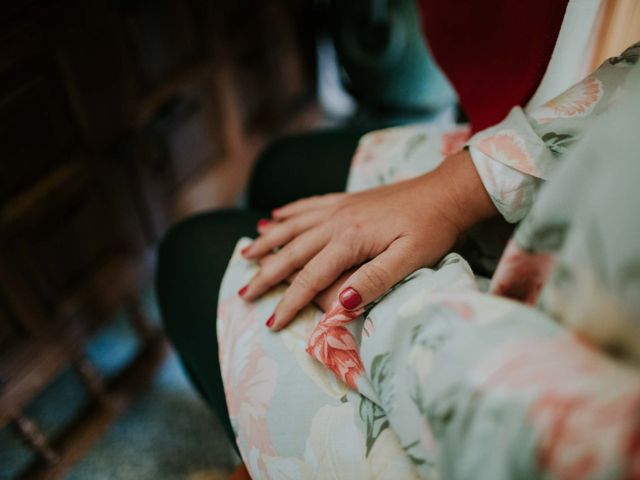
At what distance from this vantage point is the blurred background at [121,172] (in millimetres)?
655

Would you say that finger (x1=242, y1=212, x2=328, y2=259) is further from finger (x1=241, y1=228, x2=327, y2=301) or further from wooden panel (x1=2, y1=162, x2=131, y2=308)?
wooden panel (x1=2, y1=162, x2=131, y2=308)

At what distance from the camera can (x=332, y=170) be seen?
2.19 feet

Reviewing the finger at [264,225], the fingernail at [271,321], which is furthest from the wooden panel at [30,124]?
the fingernail at [271,321]

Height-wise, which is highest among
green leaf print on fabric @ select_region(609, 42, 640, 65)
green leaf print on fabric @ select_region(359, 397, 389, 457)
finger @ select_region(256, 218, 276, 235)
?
green leaf print on fabric @ select_region(609, 42, 640, 65)

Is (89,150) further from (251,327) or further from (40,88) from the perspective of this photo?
(251,327)

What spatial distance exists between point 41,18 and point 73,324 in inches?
17.2

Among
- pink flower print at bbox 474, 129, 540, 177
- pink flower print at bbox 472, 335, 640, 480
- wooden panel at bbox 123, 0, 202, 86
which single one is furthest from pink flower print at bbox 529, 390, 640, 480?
wooden panel at bbox 123, 0, 202, 86

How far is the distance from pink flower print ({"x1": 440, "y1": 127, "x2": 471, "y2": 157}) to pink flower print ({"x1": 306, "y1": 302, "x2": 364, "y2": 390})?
0.88 ft

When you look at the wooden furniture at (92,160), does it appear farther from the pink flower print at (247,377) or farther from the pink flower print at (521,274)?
the pink flower print at (521,274)

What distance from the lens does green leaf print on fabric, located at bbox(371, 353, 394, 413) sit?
13.1 inches

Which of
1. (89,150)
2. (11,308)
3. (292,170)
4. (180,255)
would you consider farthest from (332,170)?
(11,308)

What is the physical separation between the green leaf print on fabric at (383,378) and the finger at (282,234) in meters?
0.19

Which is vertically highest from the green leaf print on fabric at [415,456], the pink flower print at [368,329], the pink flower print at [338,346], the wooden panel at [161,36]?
the wooden panel at [161,36]

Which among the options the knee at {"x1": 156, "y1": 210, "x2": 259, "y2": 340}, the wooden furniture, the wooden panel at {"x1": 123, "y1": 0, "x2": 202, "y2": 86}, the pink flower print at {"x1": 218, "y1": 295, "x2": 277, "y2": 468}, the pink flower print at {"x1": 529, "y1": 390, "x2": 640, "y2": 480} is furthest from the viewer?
the wooden panel at {"x1": 123, "y1": 0, "x2": 202, "y2": 86}
